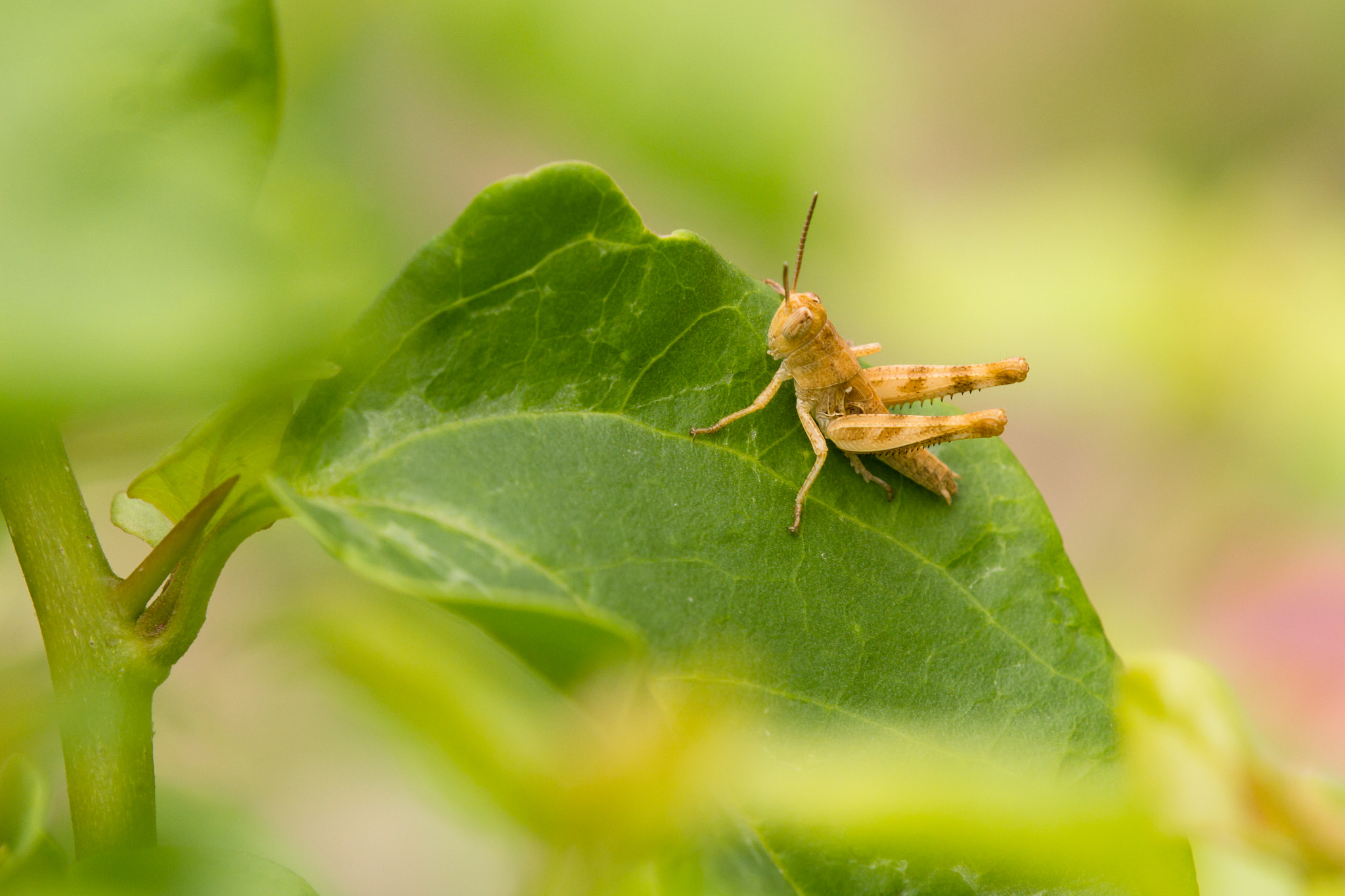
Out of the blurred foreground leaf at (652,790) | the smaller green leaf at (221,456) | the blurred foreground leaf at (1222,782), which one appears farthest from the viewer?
the smaller green leaf at (221,456)

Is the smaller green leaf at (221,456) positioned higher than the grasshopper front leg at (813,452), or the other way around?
the grasshopper front leg at (813,452)

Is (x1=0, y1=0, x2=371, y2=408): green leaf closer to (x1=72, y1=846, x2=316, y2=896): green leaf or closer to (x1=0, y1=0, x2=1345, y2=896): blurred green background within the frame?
(x1=0, y1=0, x2=1345, y2=896): blurred green background

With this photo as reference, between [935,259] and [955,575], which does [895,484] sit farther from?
[935,259]

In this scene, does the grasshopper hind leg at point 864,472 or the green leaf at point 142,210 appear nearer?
the green leaf at point 142,210

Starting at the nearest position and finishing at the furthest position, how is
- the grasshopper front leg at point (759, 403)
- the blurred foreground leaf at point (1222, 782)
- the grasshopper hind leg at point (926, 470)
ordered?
the blurred foreground leaf at point (1222, 782)
the grasshopper front leg at point (759, 403)
the grasshopper hind leg at point (926, 470)

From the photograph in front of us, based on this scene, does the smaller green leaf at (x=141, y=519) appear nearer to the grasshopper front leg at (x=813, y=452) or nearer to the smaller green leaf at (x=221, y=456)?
the smaller green leaf at (x=221, y=456)

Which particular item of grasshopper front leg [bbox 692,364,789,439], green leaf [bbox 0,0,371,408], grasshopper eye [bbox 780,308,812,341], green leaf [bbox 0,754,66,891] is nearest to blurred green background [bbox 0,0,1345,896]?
green leaf [bbox 0,0,371,408]

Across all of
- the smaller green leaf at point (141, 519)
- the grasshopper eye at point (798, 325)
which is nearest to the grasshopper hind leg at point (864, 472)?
the grasshopper eye at point (798, 325)

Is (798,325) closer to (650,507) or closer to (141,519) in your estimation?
(650,507)
